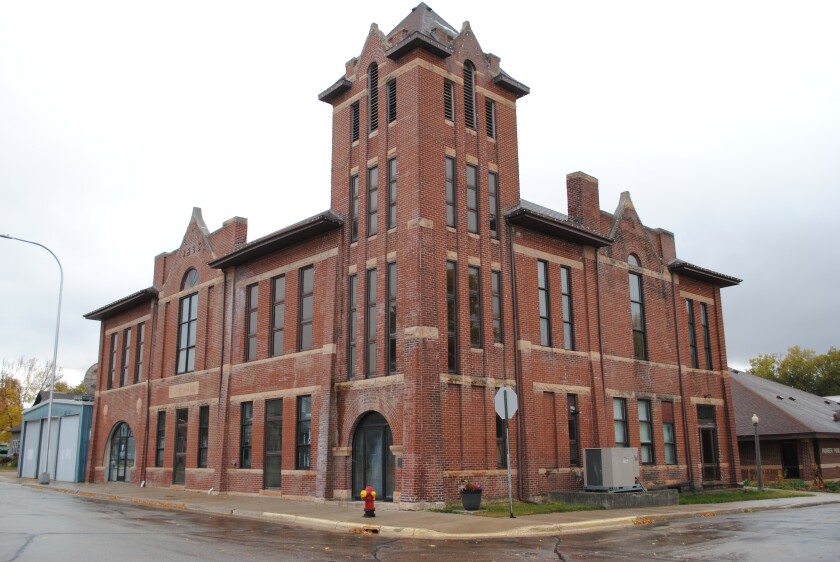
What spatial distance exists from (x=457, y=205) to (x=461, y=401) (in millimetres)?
6163

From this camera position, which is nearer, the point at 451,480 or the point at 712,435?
the point at 451,480

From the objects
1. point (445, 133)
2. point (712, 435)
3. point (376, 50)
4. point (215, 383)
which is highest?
point (376, 50)

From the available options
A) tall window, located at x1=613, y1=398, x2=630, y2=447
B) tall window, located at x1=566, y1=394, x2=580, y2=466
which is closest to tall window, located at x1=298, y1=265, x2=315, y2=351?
tall window, located at x1=566, y1=394, x2=580, y2=466

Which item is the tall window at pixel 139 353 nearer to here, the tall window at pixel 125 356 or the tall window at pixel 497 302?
the tall window at pixel 125 356

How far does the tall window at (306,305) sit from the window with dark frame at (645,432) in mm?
12800

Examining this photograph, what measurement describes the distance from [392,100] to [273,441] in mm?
12502

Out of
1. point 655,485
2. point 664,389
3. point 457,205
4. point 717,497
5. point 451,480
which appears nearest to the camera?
point 451,480

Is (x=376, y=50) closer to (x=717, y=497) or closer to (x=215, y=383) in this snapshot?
(x=215, y=383)

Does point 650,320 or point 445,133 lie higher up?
point 445,133

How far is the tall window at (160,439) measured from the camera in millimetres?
33000

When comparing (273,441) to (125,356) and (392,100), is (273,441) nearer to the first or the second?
(392,100)

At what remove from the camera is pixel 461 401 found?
21.8 m

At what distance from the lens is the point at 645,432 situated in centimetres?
2858

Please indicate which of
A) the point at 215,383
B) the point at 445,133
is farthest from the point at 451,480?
the point at 215,383
